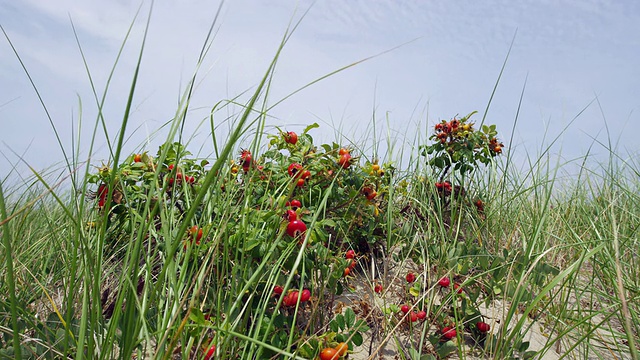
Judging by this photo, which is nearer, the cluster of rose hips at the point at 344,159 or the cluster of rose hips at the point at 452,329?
the cluster of rose hips at the point at 452,329

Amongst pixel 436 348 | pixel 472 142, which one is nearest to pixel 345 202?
pixel 436 348

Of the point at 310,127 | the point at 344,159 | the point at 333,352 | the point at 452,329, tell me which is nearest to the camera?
the point at 333,352

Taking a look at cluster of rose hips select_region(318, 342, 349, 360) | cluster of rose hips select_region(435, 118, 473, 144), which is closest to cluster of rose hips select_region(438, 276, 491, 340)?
cluster of rose hips select_region(318, 342, 349, 360)

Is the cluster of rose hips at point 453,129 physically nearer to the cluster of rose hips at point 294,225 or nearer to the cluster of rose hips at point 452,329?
the cluster of rose hips at point 452,329

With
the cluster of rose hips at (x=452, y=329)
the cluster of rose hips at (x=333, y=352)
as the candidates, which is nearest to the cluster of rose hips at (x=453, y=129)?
the cluster of rose hips at (x=452, y=329)

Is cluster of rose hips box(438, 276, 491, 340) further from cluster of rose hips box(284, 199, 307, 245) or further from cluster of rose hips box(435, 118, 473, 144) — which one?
cluster of rose hips box(435, 118, 473, 144)

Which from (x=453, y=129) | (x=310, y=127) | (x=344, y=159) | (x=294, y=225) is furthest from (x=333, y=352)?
(x=453, y=129)

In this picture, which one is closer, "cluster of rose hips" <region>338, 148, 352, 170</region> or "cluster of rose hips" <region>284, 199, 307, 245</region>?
"cluster of rose hips" <region>284, 199, 307, 245</region>

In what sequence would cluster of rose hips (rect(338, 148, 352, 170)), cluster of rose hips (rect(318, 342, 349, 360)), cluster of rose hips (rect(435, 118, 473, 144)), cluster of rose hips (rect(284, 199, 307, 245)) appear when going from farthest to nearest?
cluster of rose hips (rect(435, 118, 473, 144)), cluster of rose hips (rect(338, 148, 352, 170)), cluster of rose hips (rect(284, 199, 307, 245)), cluster of rose hips (rect(318, 342, 349, 360))

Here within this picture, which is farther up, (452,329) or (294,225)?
(294,225)

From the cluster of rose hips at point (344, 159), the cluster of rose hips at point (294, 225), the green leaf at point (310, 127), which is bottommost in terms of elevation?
the cluster of rose hips at point (294, 225)

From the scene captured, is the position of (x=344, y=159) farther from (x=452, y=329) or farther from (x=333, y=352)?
(x=333, y=352)

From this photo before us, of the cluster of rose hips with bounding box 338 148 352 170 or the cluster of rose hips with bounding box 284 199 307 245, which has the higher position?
the cluster of rose hips with bounding box 338 148 352 170

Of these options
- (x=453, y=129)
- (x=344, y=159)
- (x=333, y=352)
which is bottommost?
(x=333, y=352)
